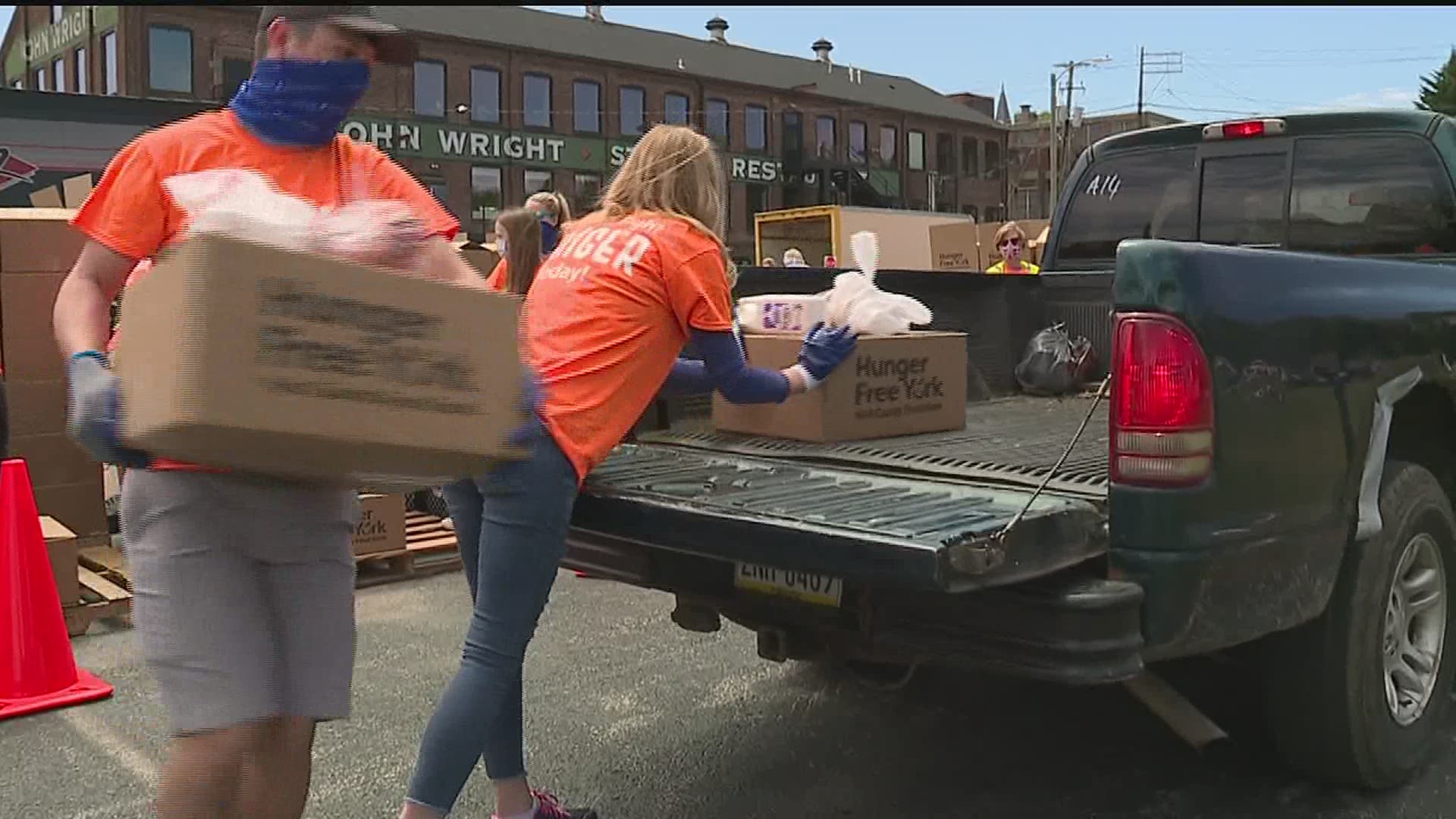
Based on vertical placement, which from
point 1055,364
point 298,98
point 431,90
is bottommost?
point 1055,364

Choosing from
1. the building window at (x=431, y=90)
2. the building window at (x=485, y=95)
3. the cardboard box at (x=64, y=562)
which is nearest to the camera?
the cardboard box at (x=64, y=562)

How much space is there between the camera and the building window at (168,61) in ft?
120

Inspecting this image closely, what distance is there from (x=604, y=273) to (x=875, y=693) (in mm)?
2191

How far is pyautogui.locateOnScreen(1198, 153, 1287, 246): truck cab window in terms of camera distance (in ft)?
17.0

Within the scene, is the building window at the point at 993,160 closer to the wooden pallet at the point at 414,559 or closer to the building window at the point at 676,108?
the building window at the point at 676,108

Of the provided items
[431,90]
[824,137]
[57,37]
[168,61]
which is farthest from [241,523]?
[824,137]

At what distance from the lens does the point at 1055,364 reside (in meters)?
5.11

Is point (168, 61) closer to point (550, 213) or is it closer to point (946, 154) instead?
point (550, 213)

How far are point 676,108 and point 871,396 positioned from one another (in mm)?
47455

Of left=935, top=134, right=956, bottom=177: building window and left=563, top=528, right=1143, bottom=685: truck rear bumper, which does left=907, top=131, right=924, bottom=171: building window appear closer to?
left=935, top=134, right=956, bottom=177: building window

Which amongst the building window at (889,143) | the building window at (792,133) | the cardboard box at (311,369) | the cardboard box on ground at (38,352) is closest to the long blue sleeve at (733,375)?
the cardboard box at (311,369)

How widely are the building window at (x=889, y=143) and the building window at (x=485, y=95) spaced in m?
20.5

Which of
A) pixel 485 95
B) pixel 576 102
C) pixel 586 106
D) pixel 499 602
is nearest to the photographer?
pixel 499 602

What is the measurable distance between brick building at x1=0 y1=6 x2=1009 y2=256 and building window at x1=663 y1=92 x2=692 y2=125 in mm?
66
